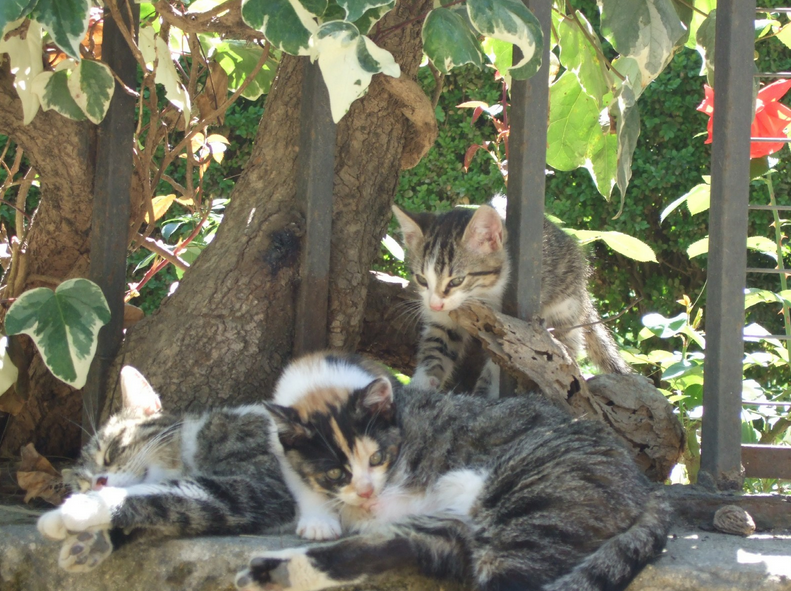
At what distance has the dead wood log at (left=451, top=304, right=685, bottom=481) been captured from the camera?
252 centimetres

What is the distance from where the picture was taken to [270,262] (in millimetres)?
2662

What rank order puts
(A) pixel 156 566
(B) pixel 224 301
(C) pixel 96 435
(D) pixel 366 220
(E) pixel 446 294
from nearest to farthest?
(A) pixel 156 566
(C) pixel 96 435
(B) pixel 224 301
(D) pixel 366 220
(E) pixel 446 294

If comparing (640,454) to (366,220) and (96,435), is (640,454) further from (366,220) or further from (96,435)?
(96,435)

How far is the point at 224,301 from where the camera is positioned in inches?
103

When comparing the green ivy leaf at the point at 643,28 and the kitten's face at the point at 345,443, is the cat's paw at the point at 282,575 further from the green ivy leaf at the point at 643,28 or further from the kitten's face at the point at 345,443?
the green ivy leaf at the point at 643,28

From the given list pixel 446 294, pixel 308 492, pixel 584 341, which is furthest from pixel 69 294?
pixel 584 341

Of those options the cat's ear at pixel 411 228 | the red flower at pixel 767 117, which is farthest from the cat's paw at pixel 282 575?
the red flower at pixel 767 117

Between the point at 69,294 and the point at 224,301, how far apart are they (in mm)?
486

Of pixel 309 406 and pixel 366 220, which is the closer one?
pixel 309 406

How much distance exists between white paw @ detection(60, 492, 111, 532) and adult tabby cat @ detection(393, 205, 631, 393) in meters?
1.39

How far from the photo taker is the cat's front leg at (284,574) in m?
1.82

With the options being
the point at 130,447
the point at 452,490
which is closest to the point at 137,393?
the point at 130,447

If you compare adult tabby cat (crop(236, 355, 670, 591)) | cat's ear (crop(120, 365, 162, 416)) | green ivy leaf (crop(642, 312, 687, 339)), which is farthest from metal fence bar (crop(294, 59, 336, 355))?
green ivy leaf (crop(642, 312, 687, 339))

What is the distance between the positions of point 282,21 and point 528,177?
3.44 ft
